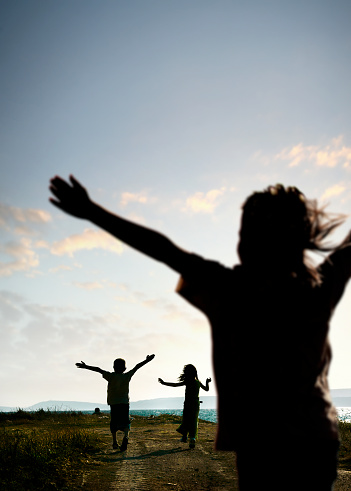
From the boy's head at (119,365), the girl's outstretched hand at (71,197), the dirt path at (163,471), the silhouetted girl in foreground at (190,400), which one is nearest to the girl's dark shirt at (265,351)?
the girl's outstretched hand at (71,197)

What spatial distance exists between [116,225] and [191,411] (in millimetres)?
10602

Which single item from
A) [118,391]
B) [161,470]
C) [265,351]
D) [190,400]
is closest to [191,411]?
[190,400]

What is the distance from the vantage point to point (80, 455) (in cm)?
848

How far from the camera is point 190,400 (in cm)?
1166

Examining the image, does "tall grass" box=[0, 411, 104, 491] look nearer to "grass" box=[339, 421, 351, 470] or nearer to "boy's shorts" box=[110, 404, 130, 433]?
"boy's shorts" box=[110, 404, 130, 433]

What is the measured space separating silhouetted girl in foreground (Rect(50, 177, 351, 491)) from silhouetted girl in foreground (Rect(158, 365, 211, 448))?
9.94 meters

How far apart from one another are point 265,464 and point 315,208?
3.91 feet

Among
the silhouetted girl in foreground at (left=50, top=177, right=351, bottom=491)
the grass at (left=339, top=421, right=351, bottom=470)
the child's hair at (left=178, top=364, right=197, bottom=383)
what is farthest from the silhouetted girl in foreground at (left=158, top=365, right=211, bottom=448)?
the silhouetted girl in foreground at (left=50, top=177, right=351, bottom=491)

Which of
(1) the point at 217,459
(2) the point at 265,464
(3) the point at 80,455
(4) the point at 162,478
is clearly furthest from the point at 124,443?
(2) the point at 265,464

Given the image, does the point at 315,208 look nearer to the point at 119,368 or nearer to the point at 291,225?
the point at 291,225

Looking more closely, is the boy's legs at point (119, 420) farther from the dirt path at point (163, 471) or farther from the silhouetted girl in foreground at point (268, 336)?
the silhouetted girl in foreground at point (268, 336)

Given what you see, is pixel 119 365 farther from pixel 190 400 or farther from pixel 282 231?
pixel 282 231

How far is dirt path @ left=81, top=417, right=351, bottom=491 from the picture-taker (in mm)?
6137

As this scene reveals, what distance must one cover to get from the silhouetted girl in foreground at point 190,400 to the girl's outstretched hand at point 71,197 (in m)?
10.3
